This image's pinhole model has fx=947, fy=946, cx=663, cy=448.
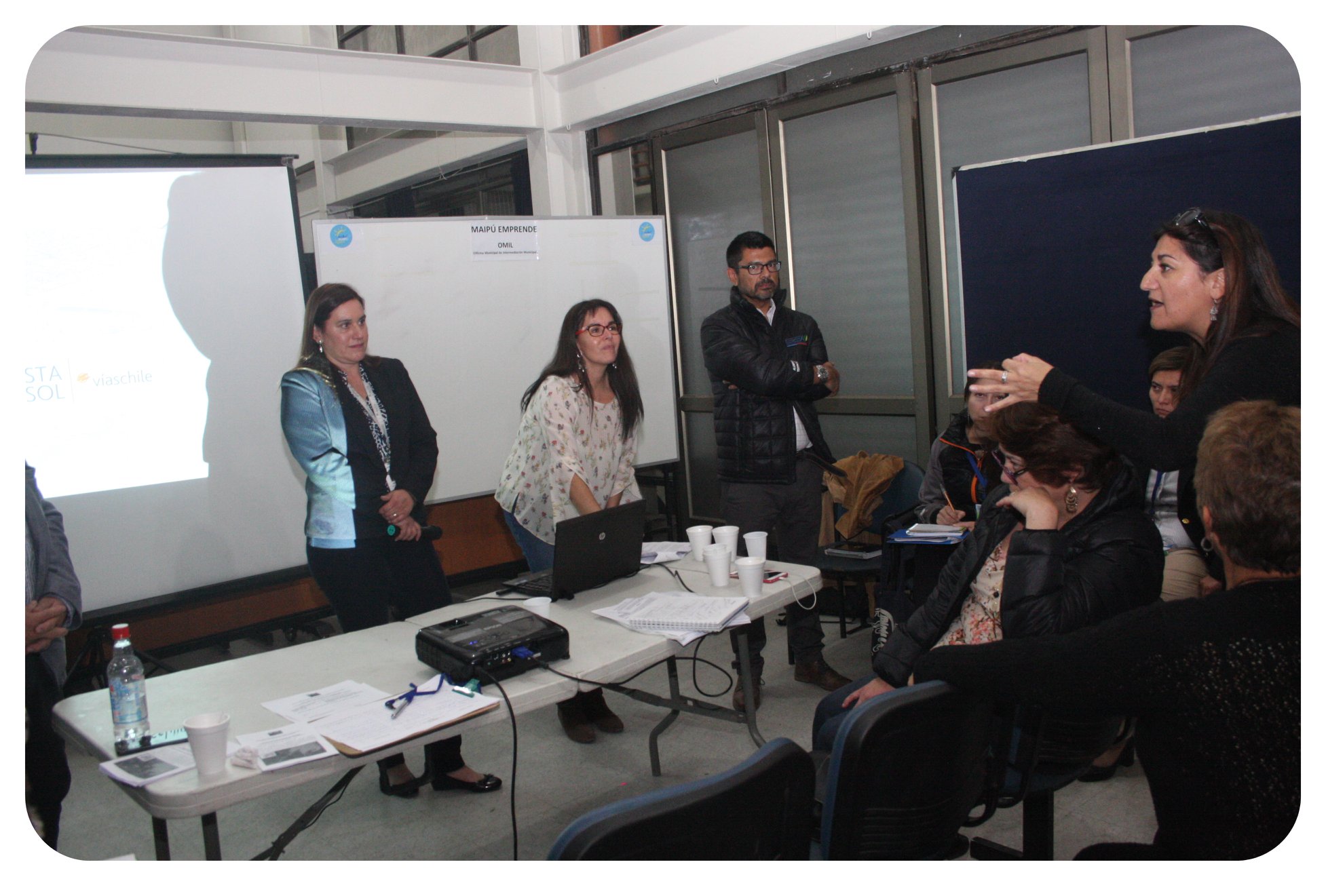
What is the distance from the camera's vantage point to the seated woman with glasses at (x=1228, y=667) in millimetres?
1306

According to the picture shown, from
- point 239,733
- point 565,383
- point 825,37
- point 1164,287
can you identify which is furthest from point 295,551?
point 1164,287

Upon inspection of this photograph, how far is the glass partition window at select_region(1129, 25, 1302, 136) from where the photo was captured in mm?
2979

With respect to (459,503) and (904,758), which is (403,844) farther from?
(459,503)

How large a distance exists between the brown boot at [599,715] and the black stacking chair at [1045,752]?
1567 millimetres

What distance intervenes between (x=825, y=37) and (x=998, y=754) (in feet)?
9.91

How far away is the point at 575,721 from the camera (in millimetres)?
3184

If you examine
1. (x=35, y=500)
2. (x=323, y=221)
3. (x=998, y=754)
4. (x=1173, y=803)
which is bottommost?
(x=998, y=754)

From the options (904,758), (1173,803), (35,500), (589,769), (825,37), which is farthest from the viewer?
(825,37)

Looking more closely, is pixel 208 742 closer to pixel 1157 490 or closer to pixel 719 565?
pixel 719 565

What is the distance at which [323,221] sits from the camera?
4.00m

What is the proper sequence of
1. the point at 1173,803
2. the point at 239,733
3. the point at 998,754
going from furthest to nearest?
the point at 998,754 < the point at 239,733 < the point at 1173,803

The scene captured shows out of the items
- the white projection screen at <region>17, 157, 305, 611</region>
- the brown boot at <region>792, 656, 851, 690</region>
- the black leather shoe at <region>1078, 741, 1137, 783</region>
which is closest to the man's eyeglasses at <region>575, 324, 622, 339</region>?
the brown boot at <region>792, 656, 851, 690</region>

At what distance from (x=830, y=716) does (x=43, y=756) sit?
1633 millimetres

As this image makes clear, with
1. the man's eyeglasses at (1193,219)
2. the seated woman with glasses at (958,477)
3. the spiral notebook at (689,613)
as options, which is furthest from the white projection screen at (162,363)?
the man's eyeglasses at (1193,219)
